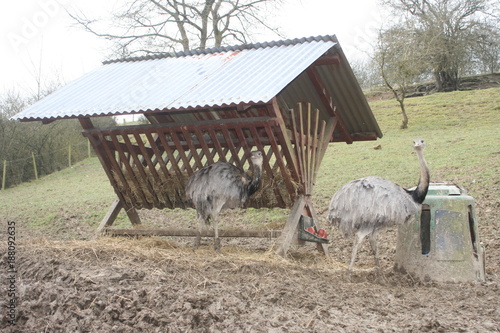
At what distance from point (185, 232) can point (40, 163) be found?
18759 millimetres

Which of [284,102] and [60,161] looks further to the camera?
[60,161]

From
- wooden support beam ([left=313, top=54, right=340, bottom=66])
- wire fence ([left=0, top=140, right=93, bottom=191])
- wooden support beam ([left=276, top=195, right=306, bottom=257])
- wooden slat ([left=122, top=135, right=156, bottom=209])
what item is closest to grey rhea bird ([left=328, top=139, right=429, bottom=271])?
wooden support beam ([left=276, top=195, right=306, bottom=257])

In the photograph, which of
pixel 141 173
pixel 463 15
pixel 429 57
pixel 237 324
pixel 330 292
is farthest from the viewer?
pixel 463 15

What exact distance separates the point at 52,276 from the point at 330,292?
10.2 feet

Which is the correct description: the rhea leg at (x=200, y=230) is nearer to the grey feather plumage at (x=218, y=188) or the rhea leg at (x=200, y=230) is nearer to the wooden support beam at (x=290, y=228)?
the grey feather plumage at (x=218, y=188)

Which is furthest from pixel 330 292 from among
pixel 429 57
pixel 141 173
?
pixel 429 57

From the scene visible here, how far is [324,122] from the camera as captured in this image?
8828 mm

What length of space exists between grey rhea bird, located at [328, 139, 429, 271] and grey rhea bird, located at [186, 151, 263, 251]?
54.6 inches

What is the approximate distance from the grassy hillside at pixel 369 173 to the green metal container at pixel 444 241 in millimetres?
2380

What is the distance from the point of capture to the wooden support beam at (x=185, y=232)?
7.94m

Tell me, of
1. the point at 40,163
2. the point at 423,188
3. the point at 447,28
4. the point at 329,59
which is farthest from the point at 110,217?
the point at 447,28

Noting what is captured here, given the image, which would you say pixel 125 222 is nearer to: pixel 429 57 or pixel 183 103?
pixel 183 103

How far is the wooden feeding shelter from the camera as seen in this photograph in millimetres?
7047

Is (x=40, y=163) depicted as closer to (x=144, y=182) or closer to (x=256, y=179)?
(x=144, y=182)
